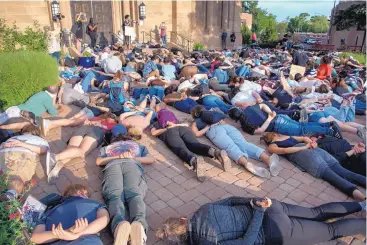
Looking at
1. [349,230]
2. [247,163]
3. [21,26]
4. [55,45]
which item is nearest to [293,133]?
[247,163]

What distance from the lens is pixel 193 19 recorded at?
1997 cm

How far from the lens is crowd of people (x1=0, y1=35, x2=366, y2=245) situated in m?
2.71

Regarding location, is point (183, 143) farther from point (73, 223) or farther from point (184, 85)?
point (184, 85)

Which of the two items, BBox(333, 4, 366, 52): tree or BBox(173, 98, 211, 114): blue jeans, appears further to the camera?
BBox(333, 4, 366, 52): tree

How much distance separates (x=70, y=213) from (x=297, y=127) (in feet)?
13.5

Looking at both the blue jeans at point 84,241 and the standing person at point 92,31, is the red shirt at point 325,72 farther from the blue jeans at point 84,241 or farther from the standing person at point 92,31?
the standing person at point 92,31

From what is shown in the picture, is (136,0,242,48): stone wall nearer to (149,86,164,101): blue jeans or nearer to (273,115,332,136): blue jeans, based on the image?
(149,86,164,101): blue jeans

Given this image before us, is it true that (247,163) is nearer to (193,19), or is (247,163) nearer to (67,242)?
(67,242)

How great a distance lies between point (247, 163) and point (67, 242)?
270 centimetres

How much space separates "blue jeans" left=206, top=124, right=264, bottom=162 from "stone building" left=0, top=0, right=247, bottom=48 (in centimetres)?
1319

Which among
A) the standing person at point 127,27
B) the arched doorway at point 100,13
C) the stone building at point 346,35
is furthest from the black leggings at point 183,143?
the stone building at point 346,35

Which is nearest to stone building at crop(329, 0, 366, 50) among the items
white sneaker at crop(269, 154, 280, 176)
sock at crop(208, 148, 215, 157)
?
white sneaker at crop(269, 154, 280, 176)

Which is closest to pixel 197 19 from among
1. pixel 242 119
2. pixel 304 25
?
pixel 242 119

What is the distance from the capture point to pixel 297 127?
5332mm
